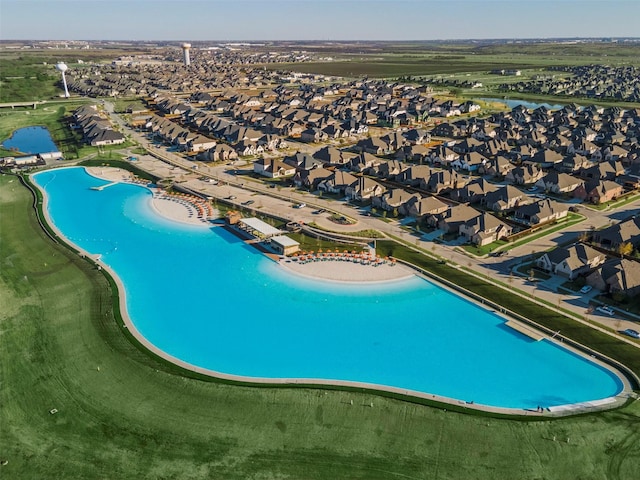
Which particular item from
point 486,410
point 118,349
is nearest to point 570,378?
point 486,410

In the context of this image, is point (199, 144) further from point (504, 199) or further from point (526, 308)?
point (526, 308)

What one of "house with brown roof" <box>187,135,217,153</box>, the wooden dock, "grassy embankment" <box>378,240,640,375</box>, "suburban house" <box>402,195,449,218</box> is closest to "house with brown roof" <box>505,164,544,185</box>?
"suburban house" <box>402,195,449,218</box>

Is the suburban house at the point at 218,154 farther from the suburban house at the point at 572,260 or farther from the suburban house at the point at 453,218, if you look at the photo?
the suburban house at the point at 572,260

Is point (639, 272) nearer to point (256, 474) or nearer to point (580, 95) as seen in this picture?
point (256, 474)

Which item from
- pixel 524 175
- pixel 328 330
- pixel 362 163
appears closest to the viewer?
pixel 328 330

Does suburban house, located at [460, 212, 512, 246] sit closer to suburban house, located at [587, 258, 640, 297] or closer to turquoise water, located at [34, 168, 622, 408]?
turquoise water, located at [34, 168, 622, 408]

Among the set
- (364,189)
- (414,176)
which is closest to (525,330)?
(364,189)
